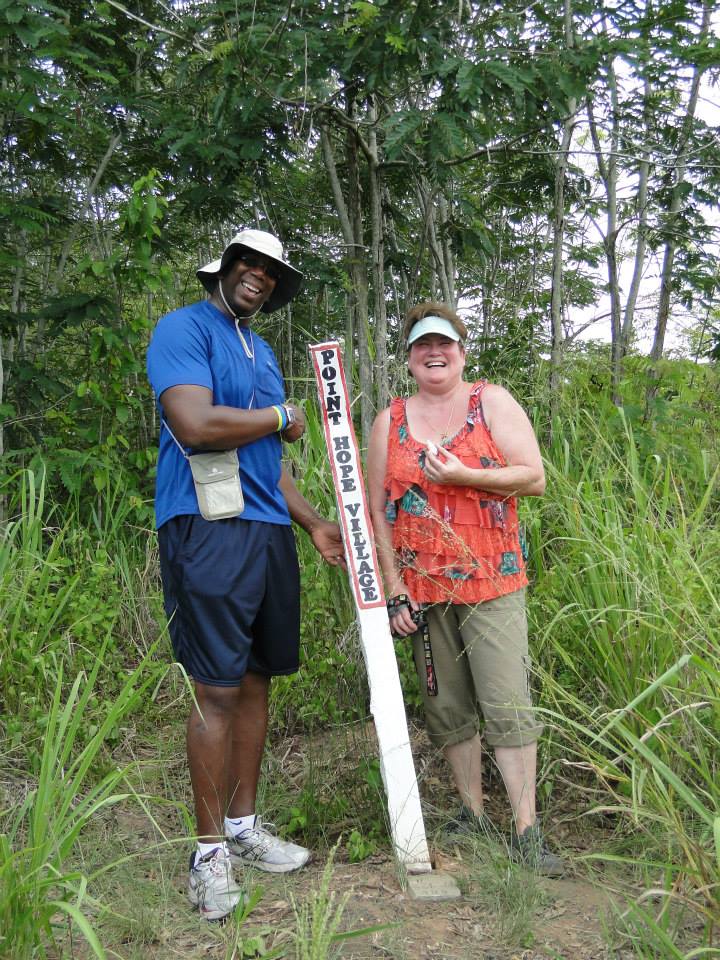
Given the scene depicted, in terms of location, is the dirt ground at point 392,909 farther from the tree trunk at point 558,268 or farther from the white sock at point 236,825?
the tree trunk at point 558,268

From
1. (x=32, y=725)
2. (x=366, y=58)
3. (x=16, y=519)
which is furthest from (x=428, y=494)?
(x=16, y=519)

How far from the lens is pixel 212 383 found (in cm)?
260

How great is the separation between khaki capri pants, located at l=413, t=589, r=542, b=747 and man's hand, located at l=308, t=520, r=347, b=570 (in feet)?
1.23

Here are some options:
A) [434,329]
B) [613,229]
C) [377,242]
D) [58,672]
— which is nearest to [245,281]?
[434,329]

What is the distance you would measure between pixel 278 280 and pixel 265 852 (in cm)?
193

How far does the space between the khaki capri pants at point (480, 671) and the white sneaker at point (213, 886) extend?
0.86 metres

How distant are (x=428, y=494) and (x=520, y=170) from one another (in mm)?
3558

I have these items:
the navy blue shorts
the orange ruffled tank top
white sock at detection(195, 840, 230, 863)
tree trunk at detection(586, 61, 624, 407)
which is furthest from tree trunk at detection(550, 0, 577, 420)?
white sock at detection(195, 840, 230, 863)

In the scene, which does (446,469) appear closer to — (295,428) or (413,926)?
(295,428)

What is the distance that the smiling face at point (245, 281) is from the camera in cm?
271

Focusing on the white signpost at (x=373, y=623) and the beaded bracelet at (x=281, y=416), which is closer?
the beaded bracelet at (x=281, y=416)

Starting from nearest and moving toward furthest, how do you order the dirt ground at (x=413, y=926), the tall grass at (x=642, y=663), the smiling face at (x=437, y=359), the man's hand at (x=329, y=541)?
the tall grass at (x=642, y=663) < the dirt ground at (x=413, y=926) < the smiling face at (x=437, y=359) < the man's hand at (x=329, y=541)

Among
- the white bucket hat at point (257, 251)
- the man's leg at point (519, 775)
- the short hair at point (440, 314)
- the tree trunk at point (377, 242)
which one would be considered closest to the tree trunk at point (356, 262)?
the tree trunk at point (377, 242)

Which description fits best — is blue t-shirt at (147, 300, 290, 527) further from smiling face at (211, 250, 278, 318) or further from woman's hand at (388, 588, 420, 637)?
woman's hand at (388, 588, 420, 637)
